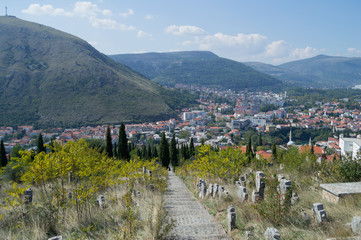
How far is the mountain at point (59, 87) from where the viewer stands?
189 ft

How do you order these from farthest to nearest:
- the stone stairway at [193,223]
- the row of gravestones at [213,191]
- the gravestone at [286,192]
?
the row of gravestones at [213,191]
the gravestone at [286,192]
the stone stairway at [193,223]

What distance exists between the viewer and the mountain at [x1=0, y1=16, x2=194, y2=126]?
189ft

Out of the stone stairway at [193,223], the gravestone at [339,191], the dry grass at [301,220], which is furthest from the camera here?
the gravestone at [339,191]

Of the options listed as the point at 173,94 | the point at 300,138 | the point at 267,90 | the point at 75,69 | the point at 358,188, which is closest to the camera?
the point at 358,188

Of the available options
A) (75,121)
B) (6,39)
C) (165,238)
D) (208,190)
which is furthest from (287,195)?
(6,39)

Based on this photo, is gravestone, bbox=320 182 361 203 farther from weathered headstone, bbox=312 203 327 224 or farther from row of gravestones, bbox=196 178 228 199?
row of gravestones, bbox=196 178 228 199

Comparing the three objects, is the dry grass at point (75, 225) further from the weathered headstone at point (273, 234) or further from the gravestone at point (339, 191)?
the gravestone at point (339, 191)

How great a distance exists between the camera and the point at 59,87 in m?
65.8

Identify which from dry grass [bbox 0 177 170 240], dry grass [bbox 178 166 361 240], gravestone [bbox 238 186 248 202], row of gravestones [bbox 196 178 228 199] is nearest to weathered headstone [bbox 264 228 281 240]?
dry grass [bbox 178 166 361 240]

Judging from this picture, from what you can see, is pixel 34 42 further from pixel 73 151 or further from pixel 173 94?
pixel 73 151

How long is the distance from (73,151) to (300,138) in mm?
68517

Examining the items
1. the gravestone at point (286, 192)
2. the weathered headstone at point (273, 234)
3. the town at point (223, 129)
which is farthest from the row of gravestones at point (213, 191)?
the town at point (223, 129)

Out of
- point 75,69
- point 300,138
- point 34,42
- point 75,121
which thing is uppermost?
point 34,42

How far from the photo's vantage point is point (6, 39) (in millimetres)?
86000
